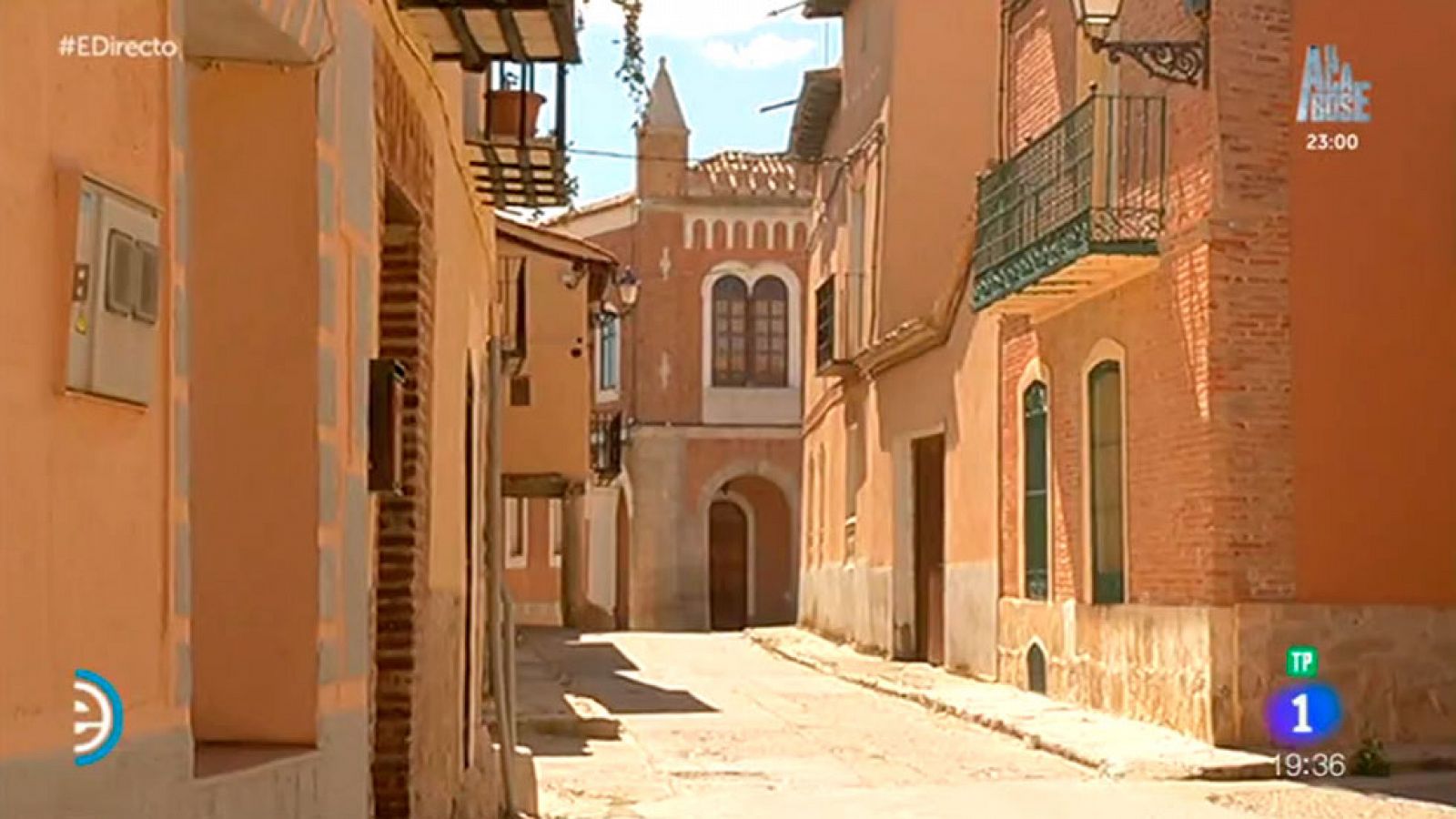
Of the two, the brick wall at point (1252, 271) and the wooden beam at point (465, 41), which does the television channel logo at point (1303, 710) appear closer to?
the brick wall at point (1252, 271)

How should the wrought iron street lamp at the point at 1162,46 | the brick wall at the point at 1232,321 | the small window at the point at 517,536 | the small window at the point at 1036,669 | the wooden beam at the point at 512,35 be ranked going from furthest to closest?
1. the small window at the point at 517,536
2. the small window at the point at 1036,669
3. the wrought iron street lamp at the point at 1162,46
4. the brick wall at the point at 1232,321
5. the wooden beam at the point at 512,35

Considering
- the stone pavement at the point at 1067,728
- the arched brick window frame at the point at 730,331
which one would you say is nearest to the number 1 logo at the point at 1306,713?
the stone pavement at the point at 1067,728

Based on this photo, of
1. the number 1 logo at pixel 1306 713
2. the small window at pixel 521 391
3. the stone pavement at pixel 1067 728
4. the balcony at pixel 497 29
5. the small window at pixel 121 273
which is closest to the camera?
the small window at pixel 121 273

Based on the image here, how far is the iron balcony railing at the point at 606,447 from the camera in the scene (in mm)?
34469

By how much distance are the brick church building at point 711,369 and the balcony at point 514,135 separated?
28.7 meters

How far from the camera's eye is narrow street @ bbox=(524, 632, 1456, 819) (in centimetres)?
1206

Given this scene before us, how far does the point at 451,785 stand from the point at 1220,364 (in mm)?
6682

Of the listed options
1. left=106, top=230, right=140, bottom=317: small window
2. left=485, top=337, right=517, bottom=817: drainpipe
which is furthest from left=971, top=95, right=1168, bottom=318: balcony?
left=106, top=230, right=140, bottom=317: small window

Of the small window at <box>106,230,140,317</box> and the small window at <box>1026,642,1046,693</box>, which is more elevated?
the small window at <box>106,230,140,317</box>

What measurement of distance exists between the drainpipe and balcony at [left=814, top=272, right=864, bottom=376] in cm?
1767

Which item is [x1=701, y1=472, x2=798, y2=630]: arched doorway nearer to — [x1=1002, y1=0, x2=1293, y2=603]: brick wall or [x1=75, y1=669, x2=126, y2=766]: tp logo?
[x1=1002, y1=0, x2=1293, y2=603]: brick wall

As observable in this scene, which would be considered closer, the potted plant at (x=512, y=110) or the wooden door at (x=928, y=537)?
the potted plant at (x=512, y=110)

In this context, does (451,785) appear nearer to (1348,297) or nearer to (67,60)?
(67,60)

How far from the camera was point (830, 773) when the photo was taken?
14.2 metres
